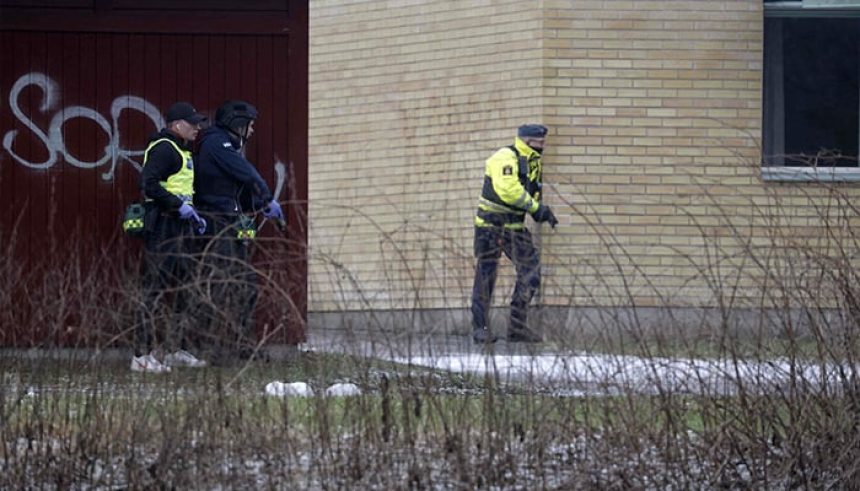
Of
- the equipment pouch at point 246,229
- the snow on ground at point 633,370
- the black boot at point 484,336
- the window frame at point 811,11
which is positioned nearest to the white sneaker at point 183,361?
the snow on ground at point 633,370

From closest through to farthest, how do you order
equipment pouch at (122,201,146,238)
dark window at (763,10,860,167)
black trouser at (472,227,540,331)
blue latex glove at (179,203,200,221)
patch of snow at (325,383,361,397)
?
patch of snow at (325,383,361,397) < black trouser at (472,227,540,331) < blue latex glove at (179,203,200,221) < equipment pouch at (122,201,146,238) < dark window at (763,10,860,167)

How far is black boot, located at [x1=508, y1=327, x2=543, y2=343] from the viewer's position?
7.72 m

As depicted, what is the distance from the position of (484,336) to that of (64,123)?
5314mm

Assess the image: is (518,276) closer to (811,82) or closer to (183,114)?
(183,114)

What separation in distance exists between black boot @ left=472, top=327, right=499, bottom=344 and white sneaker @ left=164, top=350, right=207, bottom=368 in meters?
1.19

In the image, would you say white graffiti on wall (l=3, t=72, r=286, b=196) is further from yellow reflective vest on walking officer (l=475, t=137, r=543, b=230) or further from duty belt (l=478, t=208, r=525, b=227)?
yellow reflective vest on walking officer (l=475, t=137, r=543, b=230)

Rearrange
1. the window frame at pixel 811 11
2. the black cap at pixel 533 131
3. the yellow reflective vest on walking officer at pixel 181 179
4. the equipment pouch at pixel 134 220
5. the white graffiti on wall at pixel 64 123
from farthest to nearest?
the window frame at pixel 811 11 < the black cap at pixel 533 131 < the white graffiti on wall at pixel 64 123 < the equipment pouch at pixel 134 220 < the yellow reflective vest on walking officer at pixel 181 179

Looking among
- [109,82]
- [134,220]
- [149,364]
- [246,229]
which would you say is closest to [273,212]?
[246,229]

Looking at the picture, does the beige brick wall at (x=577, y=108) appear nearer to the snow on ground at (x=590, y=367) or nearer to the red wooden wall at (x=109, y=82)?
the red wooden wall at (x=109, y=82)

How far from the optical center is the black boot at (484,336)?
776 cm

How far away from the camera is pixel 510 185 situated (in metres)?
13.5

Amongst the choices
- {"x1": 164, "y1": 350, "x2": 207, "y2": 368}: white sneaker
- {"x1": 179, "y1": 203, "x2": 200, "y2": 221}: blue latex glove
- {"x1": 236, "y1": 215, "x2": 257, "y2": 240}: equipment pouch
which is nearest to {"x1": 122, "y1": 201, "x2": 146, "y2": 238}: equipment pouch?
{"x1": 179, "y1": 203, "x2": 200, "y2": 221}: blue latex glove

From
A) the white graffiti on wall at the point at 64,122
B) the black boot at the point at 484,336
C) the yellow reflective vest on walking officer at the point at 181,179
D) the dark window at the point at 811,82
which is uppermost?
the dark window at the point at 811,82

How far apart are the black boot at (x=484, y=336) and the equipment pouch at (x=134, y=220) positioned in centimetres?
427
